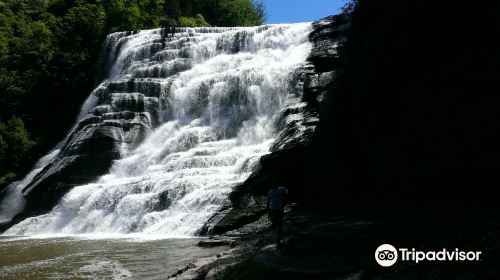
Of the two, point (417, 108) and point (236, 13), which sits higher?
point (236, 13)

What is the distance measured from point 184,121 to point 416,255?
29.8m

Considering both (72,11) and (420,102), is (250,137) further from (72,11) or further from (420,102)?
(72,11)

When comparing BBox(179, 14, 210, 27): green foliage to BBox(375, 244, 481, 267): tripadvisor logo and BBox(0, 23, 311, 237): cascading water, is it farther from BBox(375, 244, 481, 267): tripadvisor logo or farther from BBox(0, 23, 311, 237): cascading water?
BBox(375, 244, 481, 267): tripadvisor logo

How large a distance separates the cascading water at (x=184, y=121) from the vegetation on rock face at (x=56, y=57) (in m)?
5.37

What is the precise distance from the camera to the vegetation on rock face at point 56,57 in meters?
42.3

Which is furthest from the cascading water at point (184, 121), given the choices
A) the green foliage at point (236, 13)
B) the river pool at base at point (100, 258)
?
the green foliage at point (236, 13)

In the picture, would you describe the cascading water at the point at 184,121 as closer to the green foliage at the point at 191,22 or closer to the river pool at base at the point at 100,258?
the river pool at base at the point at 100,258

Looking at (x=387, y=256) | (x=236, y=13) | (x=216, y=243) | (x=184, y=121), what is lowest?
(x=216, y=243)

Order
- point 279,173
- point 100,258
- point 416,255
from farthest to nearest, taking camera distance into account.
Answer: point 279,173 < point 100,258 < point 416,255

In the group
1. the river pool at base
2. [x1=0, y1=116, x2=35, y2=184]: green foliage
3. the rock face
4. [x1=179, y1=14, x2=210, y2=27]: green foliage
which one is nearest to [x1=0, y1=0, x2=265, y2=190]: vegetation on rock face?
[x1=0, y1=116, x2=35, y2=184]: green foliage

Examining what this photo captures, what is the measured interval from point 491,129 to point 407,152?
107 inches

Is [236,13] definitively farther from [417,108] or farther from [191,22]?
[417,108]

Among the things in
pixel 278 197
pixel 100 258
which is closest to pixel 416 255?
pixel 278 197

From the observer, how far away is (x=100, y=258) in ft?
48.2
